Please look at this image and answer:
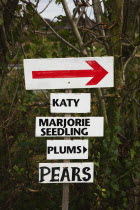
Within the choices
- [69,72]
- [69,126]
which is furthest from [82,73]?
[69,126]

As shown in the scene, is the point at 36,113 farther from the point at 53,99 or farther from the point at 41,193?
the point at 53,99

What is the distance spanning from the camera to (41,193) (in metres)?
4.09

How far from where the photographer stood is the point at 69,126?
3035 millimetres

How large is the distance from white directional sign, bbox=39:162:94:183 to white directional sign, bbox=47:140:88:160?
88 millimetres

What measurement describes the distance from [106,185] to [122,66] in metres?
1.27

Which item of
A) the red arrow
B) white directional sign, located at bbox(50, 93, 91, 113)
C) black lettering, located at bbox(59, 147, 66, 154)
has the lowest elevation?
black lettering, located at bbox(59, 147, 66, 154)

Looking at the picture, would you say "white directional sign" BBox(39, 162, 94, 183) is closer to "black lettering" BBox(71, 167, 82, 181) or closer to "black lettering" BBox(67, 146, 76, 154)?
"black lettering" BBox(71, 167, 82, 181)

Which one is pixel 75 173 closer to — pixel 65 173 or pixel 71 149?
pixel 65 173

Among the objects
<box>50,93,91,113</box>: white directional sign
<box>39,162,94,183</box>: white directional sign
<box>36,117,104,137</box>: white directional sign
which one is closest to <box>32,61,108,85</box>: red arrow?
<box>50,93,91,113</box>: white directional sign

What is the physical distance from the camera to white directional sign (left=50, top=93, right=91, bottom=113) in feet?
9.89

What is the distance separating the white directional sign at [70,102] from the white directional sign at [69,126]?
7cm

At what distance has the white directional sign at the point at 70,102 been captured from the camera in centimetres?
302

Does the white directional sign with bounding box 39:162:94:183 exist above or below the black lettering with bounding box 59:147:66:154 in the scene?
below

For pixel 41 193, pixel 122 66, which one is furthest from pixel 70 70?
pixel 41 193
